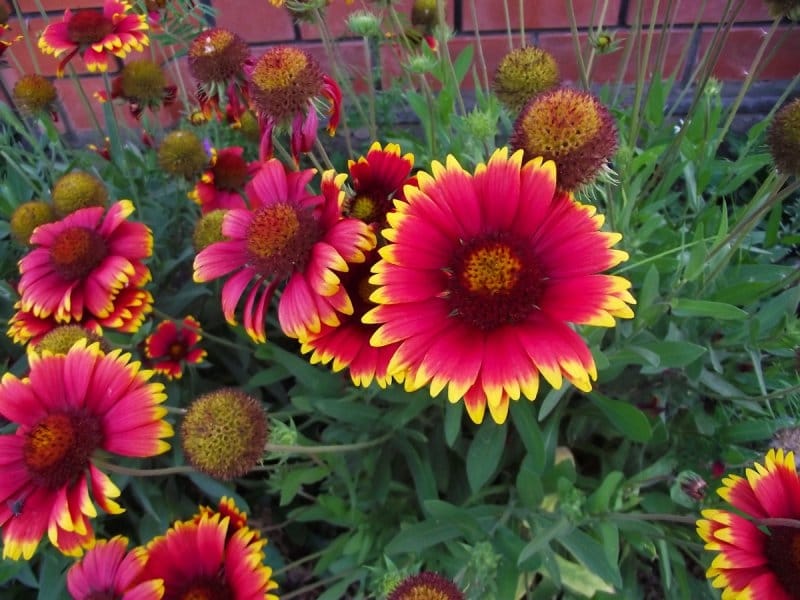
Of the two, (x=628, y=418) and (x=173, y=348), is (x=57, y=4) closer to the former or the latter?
(x=173, y=348)

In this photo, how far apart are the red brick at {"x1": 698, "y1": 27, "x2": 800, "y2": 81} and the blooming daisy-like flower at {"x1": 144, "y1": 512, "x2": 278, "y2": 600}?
65.2 inches

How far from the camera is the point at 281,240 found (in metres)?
0.75

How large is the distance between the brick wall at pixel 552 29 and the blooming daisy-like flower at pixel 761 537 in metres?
1.28

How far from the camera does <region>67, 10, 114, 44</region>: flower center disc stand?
1.26 meters

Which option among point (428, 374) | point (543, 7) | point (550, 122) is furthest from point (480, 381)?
point (543, 7)

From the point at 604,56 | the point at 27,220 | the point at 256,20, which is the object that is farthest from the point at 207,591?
the point at 604,56

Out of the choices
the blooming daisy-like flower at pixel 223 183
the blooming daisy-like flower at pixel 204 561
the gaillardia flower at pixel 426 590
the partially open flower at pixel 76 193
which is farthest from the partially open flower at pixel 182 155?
the gaillardia flower at pixel 426 590

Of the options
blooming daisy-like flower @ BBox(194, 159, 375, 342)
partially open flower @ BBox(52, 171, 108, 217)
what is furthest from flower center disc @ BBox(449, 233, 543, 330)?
partially open flower @ BBox(52, 171, 108, 217)

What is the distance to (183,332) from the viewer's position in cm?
119

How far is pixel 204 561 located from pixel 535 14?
5.04 feet

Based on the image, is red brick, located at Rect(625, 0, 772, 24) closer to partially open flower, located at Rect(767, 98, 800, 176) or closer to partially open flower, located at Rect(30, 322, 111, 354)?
partially open flower, located at Rect(767, 98, 800, 176)

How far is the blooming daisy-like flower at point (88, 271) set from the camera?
3.32 ft

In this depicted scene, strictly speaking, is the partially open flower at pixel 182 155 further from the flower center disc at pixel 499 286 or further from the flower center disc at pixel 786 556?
the flower center disc at pixel 786 556

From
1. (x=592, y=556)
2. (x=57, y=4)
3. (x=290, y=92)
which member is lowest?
(x=592, y=556)
